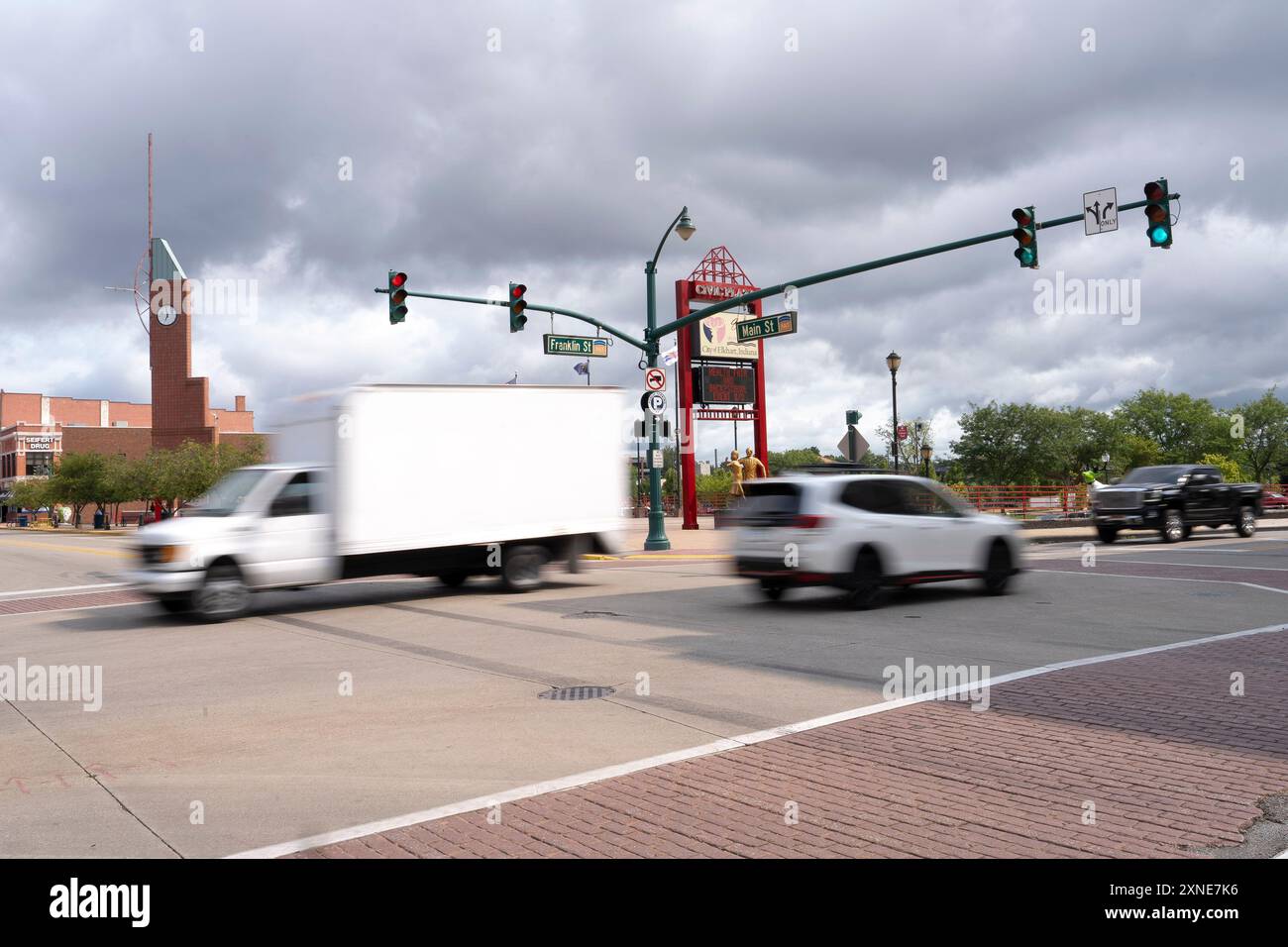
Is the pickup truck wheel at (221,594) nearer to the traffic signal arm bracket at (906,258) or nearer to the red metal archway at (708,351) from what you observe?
the traffic signal arm bracket at (906,258)

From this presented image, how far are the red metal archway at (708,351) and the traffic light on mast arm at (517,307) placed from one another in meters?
13.1

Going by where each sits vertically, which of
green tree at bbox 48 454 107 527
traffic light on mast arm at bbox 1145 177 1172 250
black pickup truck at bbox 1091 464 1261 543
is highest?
traffic light on mast arm at bbox 1145 177 1172 250

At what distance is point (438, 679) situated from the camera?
28.3 ft

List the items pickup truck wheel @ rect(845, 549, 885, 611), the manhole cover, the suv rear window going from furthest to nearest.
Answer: the suv rear window
pickup truck wheel @ rect(845, 549, 885, 611)
the manhole cover

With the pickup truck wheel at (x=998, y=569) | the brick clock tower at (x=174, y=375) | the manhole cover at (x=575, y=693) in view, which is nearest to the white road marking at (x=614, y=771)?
the manhole cover at (x=575, y=693)

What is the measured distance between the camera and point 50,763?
20.4ft

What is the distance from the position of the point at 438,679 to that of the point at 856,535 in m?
5.80

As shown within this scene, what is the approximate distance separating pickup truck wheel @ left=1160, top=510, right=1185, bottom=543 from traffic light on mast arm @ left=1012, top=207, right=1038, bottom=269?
1034 cm

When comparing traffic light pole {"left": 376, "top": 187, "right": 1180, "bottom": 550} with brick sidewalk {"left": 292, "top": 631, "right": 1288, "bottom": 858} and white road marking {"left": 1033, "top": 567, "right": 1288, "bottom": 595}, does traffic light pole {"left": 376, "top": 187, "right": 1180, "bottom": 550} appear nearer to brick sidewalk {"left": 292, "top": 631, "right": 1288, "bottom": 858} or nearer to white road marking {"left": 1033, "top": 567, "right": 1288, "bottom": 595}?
white road marking {"left": 1033, "top": 567, "right": 1288, "bottom": 595}

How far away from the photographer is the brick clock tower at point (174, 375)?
91250 millimetres

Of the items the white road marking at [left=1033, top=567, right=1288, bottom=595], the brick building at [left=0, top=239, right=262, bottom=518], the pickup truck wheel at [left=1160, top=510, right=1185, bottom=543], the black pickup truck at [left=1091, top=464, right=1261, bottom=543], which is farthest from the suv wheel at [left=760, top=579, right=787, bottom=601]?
the brick building at [left=0, top=239, right=262, bottom=518]

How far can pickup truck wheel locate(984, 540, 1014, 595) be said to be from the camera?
13.8m

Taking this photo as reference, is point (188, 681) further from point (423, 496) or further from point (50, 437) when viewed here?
point (50, 437)

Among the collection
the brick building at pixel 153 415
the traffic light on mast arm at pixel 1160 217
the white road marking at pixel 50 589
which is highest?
the brick building at pixel 153 415
